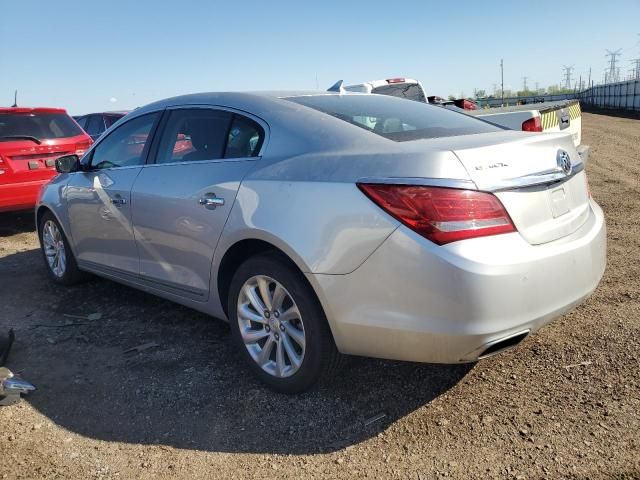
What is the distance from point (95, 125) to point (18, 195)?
602 cm

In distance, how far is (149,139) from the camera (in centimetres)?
414

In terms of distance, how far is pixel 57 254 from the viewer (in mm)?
5398

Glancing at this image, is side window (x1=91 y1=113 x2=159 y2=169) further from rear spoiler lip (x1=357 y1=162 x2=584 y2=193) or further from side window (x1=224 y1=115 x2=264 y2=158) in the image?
rear spoiler lip (x1=357 y1=162 x2=584 y2=193)

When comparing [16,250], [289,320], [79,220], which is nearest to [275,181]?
[289,320]

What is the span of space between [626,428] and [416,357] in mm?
1021

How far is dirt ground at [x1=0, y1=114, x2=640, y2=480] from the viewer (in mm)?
2578

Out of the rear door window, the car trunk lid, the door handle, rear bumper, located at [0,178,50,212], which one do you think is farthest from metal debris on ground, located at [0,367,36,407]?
the rear door window

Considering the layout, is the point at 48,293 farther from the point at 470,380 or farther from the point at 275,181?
the point at 470,380

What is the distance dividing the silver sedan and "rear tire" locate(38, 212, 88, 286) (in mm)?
1404

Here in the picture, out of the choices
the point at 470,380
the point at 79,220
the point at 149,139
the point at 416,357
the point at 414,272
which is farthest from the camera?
the point at 79,220

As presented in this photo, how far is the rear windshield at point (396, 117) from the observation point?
3133 mm

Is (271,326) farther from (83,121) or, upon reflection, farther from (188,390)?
(83,121)

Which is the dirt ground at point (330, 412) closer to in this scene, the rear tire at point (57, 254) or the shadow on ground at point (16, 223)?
the rear tire at point (57, 254)

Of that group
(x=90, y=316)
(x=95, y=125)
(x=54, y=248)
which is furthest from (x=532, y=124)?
(x=95, y=125)
